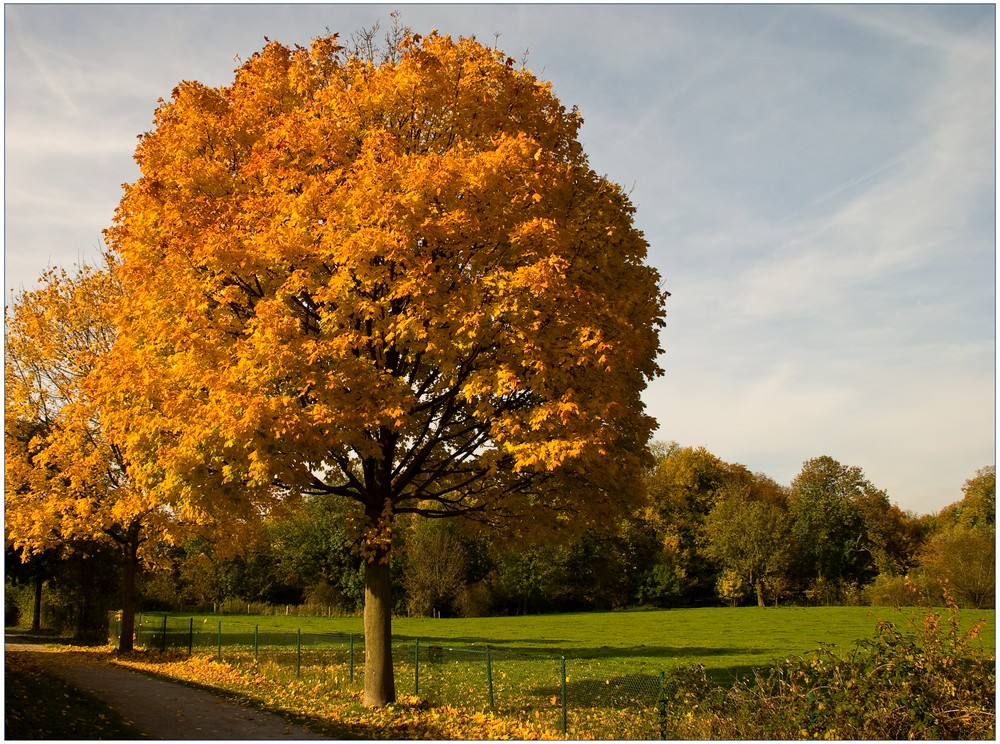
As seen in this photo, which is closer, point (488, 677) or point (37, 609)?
point (488, 677)

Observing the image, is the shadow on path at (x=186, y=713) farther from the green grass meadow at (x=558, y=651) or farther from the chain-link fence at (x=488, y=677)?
the chain-link fence at (x=488, y=677)

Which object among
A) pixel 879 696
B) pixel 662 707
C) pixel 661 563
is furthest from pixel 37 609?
pixel 661 563

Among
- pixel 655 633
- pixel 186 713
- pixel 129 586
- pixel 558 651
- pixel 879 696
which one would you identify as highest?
pixel 129 586

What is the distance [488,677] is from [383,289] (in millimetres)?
8578

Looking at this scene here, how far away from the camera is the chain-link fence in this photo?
1299 centimetres

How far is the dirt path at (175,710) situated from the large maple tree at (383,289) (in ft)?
7.05

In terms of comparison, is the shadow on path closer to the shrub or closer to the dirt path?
the dirt path

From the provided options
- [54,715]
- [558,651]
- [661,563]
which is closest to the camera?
[54,715]

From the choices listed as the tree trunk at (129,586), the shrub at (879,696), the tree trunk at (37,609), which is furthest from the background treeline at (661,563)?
the shrub at (879,696)

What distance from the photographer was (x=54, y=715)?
1141 centimetres

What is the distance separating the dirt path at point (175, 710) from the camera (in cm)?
1265

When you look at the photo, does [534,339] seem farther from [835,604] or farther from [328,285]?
[835,604]

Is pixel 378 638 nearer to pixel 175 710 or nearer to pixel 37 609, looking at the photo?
pixel 175 710

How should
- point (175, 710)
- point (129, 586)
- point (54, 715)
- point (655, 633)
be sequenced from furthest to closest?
point (655, 633) < point (129, 586) < point (175, 710) < point (54, 715)
